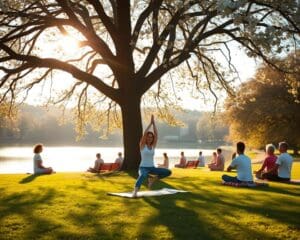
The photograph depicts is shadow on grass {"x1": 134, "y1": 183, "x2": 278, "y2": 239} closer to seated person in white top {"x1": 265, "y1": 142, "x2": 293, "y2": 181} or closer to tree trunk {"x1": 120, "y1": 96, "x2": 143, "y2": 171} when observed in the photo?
seated person in white top {"x1": 265, "y1": 142, "x2": 293, "y2": 181}

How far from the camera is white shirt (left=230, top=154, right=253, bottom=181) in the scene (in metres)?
14.0

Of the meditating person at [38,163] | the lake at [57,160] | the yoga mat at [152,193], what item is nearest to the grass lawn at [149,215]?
the yoga mat at [152,193]

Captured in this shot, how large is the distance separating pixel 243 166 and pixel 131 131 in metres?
8.39

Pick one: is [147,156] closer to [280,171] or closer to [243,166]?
[243,166]

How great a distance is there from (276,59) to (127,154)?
8.37 metres

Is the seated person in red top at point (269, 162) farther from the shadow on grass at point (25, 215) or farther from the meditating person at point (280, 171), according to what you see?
the shadow on grass at point (25, 215)

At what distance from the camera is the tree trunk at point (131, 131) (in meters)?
21.6

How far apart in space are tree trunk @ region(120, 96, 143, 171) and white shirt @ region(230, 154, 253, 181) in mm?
7901

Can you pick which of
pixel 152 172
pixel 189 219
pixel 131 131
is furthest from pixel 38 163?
pixel 189 219

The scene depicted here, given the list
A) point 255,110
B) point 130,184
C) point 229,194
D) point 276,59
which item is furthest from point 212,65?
point 255,110

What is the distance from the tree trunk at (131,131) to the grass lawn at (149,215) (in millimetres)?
8451

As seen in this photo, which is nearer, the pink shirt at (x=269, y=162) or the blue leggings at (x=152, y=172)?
the blue leggings at (x=152, y=172)

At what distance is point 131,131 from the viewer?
21672mm

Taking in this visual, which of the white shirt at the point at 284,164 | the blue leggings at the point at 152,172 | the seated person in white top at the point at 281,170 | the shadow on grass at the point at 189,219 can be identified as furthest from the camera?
the seated person in white top at the point at 281,170
